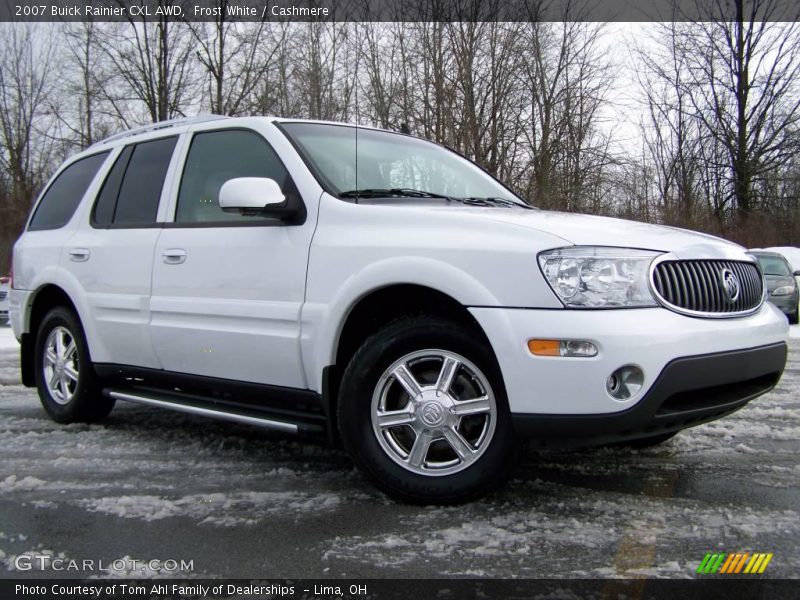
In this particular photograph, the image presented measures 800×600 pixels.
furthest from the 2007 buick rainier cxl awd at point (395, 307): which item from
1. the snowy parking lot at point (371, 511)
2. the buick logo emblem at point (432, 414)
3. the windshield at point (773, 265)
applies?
the windshield at point (773, 265)

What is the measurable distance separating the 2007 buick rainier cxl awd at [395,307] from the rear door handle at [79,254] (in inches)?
0.5

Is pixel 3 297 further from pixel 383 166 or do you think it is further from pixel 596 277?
pixel 596 277

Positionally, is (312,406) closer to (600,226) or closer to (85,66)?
(600,226)

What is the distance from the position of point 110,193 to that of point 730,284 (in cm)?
372

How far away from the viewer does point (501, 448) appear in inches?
113

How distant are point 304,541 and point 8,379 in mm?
5332

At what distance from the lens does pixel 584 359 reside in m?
2.66

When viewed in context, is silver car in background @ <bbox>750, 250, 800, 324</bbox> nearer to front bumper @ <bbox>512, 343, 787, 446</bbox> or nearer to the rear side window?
front bumper @ <bbox>512, 343, 787, 446</bbox>

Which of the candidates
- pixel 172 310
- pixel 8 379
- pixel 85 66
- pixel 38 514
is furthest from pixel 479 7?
pixel 38 514

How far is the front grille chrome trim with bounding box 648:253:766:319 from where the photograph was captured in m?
2.82

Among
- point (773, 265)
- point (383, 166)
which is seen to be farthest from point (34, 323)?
point (773, 265)

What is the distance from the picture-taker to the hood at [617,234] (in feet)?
9.34

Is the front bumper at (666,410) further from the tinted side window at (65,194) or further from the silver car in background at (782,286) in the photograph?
the silver car in background at (782,286)

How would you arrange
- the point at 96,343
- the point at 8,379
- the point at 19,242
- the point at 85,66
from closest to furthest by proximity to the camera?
the point at 96,343, the point at 19,242, the point at 8,379, the point at 85,66
